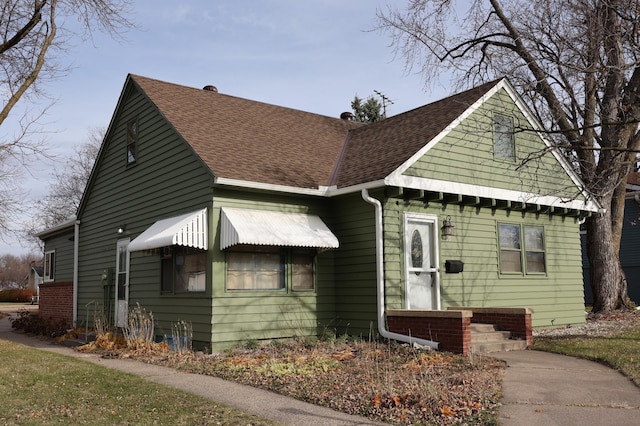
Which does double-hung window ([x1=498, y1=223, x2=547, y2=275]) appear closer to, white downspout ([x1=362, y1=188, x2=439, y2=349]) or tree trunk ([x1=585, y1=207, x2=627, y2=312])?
tree trunk ([x1=585, y1=207, x2=627, y2=312])

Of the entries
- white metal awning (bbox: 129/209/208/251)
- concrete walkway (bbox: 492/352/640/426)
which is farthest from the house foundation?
white metal awning (bbox: 129/209/208/251)

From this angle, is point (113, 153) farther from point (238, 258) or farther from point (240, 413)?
point (240, 413)

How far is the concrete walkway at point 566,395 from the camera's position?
628cm

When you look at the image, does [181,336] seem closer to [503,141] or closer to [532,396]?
[532,396]

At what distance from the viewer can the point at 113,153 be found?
16672 mm

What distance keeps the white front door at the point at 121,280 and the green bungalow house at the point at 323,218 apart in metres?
0.08

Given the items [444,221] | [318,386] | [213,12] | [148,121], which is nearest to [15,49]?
[148,121]

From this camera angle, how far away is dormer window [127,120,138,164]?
15280 millimetres

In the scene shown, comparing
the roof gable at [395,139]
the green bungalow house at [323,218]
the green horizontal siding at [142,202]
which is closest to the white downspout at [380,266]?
the green bungalow house at [323,218]

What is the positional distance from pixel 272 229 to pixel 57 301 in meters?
11.3

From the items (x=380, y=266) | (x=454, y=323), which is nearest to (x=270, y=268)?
(x=380, y=266)

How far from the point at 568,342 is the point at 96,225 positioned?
513 inches

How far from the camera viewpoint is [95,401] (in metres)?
7.41

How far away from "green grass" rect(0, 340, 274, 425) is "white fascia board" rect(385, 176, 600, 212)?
6.12 m
